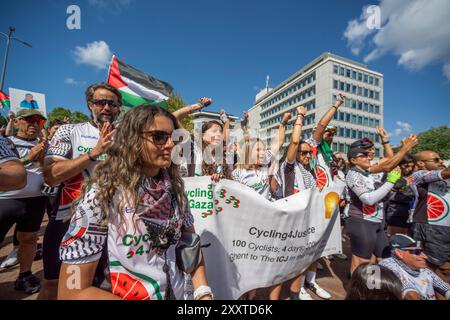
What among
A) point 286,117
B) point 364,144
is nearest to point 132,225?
point 286,117

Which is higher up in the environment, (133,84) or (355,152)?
(133,84)

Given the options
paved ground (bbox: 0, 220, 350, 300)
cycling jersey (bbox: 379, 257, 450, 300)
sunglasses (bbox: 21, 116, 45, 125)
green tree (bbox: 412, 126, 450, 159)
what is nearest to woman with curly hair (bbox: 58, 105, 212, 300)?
cycling jersey (bbox: 379, 257, 450, 300)

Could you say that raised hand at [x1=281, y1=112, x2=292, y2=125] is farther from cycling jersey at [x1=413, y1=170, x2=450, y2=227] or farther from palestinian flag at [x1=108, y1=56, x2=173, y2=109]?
palestinian flag at [x1=108, y1=56, x2=173, y2=109]

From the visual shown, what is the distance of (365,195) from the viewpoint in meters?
3.00

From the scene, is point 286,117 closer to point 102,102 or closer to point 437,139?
point 102,102

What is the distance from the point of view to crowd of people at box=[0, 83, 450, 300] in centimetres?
120

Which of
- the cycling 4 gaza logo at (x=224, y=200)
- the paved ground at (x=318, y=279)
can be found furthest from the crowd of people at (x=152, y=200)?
the cycling 4 gaza logo at (x=224, y=200)

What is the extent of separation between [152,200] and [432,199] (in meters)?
4.16

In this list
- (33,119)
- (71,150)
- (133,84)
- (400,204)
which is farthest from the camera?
(400,204)

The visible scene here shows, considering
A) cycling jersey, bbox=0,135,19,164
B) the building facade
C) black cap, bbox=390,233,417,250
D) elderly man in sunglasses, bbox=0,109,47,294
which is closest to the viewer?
cycling jersey, bbox=0,135,19,164

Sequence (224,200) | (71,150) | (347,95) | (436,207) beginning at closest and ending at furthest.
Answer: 1. (71,150)
2. (224,200)
3. (436,207)
4. (347,95)

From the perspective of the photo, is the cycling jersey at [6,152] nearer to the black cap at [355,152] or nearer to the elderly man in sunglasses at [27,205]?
the elderly man in sunglasses at [27,205]

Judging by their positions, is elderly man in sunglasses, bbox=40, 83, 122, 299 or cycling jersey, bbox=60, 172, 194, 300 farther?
elderly man in sunglasses, bbox=40, 83, 122, 299
